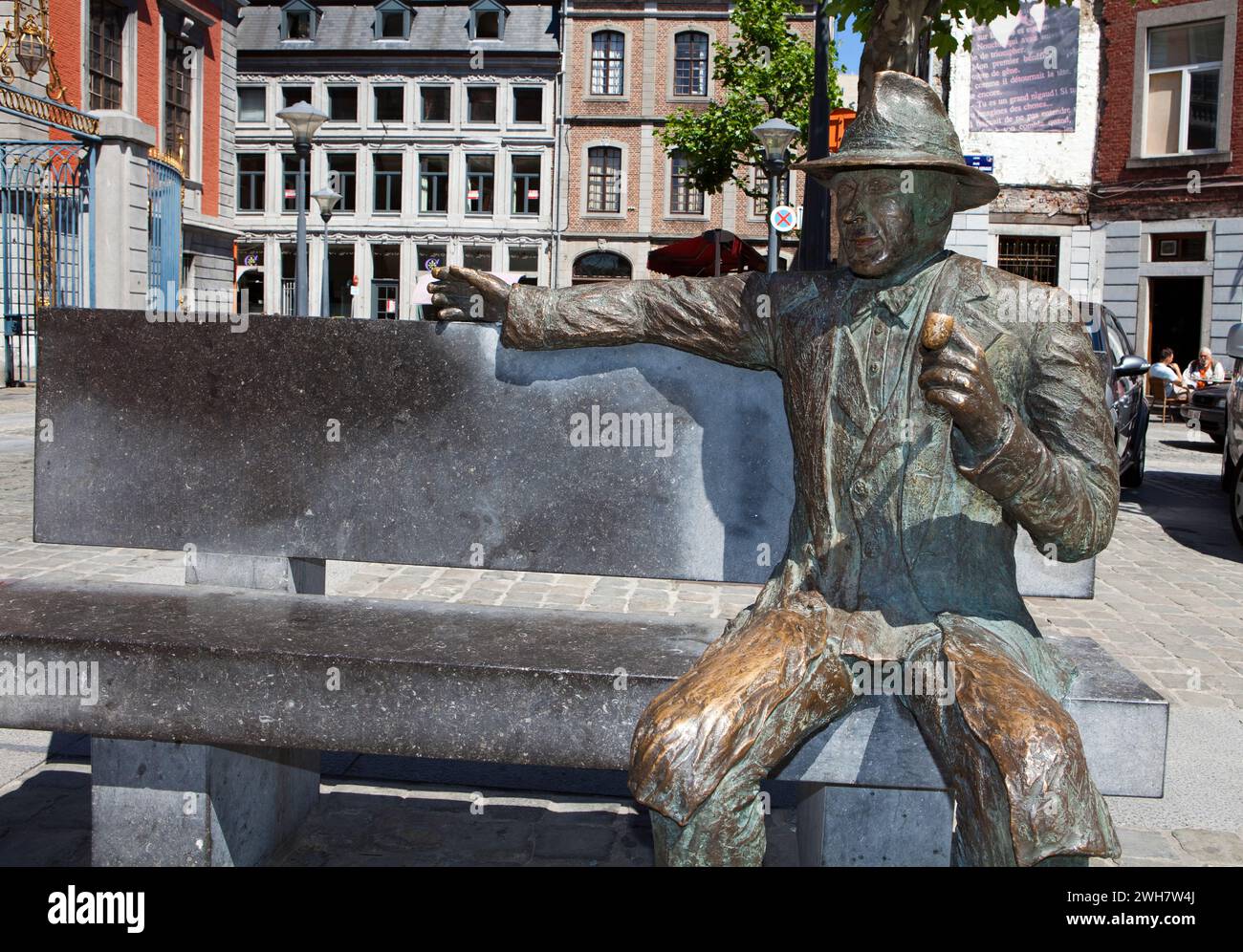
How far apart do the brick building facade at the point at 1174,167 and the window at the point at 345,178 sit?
2906 cm

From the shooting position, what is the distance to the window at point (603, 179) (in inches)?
1711

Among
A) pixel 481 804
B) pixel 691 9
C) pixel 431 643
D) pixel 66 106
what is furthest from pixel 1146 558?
pixel 691 9

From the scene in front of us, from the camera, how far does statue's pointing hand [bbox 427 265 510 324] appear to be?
343 cm

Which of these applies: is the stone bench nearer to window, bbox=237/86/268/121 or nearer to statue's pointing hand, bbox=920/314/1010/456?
statue's pointing hand, bbox=920/314/1010/456

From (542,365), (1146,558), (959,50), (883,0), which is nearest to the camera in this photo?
(542,365)

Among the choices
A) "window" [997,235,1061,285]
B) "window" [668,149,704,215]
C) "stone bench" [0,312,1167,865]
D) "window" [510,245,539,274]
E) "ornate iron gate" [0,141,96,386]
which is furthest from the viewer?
"window" [510,245,539,274]

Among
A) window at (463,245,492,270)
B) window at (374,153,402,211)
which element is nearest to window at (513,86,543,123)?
window at (374,153,402,211)

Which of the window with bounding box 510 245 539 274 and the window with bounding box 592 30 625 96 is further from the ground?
the window with bounding box 592 30 625 96

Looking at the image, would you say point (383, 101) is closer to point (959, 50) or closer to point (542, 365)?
point (959, 50)

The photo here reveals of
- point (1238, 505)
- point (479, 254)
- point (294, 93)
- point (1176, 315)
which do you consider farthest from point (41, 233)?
point (294, 93)

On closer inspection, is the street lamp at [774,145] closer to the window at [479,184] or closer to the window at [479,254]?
the window at [479,254]

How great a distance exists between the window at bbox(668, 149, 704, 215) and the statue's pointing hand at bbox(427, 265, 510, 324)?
40567 millimetres

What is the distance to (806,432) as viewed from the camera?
294 centimetres
